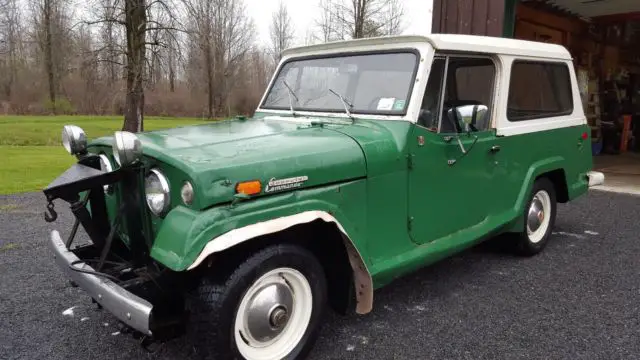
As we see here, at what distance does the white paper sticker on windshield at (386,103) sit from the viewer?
11.1 ft

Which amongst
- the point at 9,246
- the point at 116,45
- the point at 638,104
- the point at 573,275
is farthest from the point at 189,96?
the point at 573,275

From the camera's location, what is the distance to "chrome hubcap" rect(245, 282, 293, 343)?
2572 mm

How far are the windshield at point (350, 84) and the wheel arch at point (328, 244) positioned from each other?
1014mm

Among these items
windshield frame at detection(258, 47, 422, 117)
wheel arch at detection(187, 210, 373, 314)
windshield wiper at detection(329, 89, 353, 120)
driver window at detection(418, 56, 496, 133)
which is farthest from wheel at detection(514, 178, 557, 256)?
wheel arch at detection(187, 210, 373, 314)

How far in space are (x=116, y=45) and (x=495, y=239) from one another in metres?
13.5

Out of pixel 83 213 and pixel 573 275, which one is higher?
pixel 83 213

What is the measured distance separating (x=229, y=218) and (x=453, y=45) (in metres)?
2.21

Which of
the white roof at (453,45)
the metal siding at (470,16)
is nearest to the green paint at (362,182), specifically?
the white roof at (453,45)

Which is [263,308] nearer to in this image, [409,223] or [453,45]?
[409,223]

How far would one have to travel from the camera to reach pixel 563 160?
15.8ft

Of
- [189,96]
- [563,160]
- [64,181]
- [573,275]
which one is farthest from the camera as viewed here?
[189,96]

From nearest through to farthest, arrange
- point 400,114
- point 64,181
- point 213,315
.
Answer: point 213,315, point 64,181, point 400,114

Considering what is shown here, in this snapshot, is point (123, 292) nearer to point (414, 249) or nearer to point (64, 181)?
point (64, 181)

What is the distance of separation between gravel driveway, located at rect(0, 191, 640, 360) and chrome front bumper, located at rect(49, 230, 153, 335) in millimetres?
635
